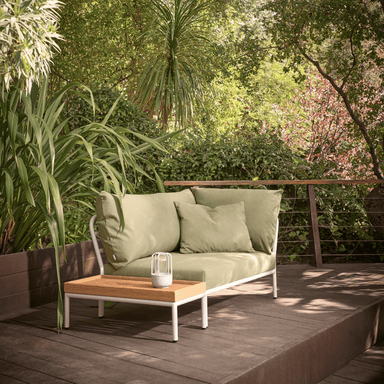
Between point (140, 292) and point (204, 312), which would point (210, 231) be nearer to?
point (204, 312)

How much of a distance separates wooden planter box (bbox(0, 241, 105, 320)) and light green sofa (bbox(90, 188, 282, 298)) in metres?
0.52

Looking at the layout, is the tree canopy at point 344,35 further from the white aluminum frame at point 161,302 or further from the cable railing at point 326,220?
the white aluminum frame at point 161,302

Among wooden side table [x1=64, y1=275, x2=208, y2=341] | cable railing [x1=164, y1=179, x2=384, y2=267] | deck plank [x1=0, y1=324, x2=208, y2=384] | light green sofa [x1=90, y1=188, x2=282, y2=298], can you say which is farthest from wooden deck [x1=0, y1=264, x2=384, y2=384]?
cable railing [x1=164, y1=179, x2=384, y2=267]

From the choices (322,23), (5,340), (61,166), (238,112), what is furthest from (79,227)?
(238,112)

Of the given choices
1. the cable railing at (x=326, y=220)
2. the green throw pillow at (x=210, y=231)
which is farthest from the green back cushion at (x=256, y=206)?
the cable railing at (x=326, y=220)

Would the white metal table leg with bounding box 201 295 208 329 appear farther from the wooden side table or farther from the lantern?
the lantern

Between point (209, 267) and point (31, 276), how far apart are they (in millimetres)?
1278

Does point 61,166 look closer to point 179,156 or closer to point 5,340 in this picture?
point 5,340

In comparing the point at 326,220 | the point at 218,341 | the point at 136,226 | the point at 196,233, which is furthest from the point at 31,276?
the point at 326,220

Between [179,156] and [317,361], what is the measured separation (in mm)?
3441

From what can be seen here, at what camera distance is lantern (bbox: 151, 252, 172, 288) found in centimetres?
280

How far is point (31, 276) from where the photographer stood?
3.51 meters

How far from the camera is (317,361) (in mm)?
2850

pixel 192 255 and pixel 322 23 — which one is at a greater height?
pixel 322 23
